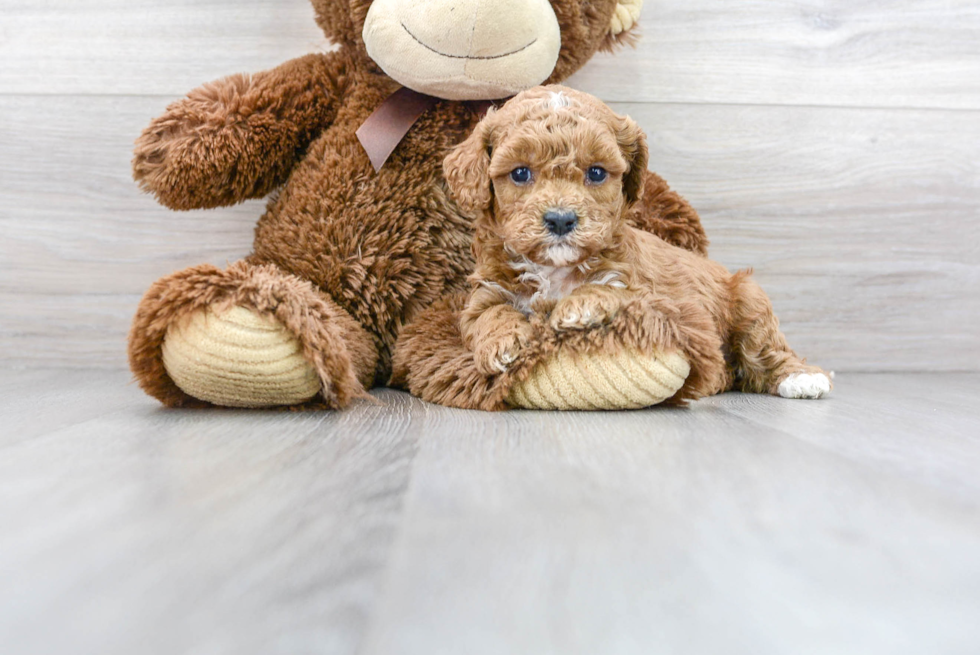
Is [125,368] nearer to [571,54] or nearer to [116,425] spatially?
[116,425]

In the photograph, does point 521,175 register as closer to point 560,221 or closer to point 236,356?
point 560,221

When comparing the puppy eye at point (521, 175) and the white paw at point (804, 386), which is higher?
the puppy eye at point (521, 175)

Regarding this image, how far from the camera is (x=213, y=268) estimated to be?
91 cm

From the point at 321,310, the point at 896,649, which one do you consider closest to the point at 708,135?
the point at 321,310

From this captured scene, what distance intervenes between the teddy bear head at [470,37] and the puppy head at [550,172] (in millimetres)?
124

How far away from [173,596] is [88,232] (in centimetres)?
125

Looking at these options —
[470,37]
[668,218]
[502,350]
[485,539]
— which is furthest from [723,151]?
[485,539]

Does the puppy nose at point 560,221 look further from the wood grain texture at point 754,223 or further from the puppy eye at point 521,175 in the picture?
the wood grain texture at point 754,223

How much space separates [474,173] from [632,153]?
0.21m

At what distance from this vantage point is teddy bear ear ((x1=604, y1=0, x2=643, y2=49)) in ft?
4.10

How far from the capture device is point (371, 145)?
1.18 m

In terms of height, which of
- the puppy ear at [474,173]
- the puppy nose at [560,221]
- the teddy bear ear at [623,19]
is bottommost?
the puppy nose at [560,221]

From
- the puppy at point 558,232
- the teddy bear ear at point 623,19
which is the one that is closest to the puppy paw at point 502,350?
the puppy at point 558,232

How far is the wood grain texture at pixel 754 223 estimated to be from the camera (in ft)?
4.74
